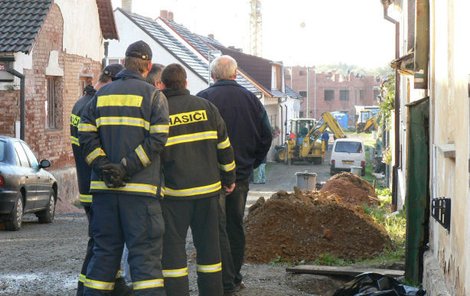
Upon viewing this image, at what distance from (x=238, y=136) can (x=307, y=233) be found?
3615 mm

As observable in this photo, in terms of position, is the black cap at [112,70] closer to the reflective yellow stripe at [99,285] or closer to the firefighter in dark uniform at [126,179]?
the firefighter in dark uniform at [126,179]

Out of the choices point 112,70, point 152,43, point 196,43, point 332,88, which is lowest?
point 112,70

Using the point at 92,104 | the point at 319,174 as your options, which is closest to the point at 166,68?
the point at 92,104

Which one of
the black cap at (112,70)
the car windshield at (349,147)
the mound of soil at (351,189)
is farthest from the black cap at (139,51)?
the car windshield at (349,147)

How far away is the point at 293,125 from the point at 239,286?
50.1 m

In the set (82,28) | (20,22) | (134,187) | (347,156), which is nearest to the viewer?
(134,187)

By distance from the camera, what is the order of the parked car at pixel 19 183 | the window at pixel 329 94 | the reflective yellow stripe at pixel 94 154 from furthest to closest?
1. the window at pixel 329 94
2. the parked car at pixel 19 183
3. the reflective yellow stripe at pixel 94 154

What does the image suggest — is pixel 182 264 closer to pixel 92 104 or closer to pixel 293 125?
pixel 92 104

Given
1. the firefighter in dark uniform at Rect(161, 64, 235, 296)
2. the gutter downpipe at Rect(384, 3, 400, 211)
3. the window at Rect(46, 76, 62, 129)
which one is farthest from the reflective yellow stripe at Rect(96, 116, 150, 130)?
the window at Rect(46, 76, 62, 129)

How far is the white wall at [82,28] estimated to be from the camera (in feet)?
92.6

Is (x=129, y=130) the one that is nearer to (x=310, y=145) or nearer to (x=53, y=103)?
(x=53, y=103)

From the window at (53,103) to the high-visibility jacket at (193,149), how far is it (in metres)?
19.4

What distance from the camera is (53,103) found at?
27828mm

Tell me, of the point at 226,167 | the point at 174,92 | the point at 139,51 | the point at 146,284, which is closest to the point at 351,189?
the point at 226,167
